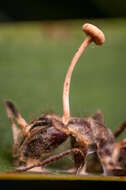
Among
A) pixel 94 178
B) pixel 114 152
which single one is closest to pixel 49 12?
pixel 114 152

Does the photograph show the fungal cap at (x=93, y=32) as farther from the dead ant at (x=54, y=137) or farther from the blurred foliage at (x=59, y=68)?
the blurred foliage at (x=59, y=68)

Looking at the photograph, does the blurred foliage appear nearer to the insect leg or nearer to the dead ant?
the insect leg

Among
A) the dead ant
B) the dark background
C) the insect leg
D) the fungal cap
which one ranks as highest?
the dark background

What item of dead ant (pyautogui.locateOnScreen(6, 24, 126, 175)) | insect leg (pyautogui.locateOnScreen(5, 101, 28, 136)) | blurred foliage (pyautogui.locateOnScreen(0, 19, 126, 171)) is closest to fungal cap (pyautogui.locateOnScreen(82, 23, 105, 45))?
dead ant (pyautogui.locateOnScreen(6, 24, 126, 175))

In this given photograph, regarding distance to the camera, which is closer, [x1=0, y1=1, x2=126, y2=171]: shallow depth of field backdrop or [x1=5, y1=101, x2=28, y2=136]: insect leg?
[x1=5, y1=101, x2=28, y2=136]: insect leg

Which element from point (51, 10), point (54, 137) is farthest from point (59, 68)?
point (54, 137)

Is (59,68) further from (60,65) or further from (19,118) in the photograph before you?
(19,118)

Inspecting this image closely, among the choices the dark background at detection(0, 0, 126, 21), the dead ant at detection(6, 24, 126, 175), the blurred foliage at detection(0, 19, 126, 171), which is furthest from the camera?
the dark background at detection(0, 0, 126, 21)
